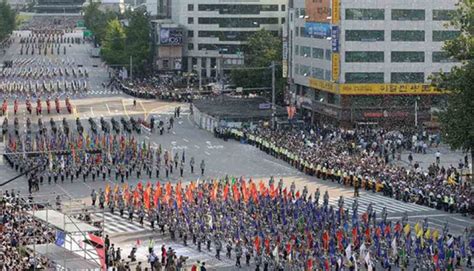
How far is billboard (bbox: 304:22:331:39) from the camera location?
104387 millimetres

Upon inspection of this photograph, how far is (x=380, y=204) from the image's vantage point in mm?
68438

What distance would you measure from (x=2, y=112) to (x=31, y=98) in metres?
16.4

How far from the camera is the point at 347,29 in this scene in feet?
334

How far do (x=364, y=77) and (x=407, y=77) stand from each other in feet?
12.0

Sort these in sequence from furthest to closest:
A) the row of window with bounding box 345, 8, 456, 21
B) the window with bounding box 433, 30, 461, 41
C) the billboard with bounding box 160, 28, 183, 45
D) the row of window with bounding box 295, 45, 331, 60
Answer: the billboard with bounding box 160, 28, 183, 45 < the row of window with bounding box 295, 45, 331, 60 < the window with bounding box 433, 30, 461, 41 < the row of window with bounding box 345, 8, 456, 21

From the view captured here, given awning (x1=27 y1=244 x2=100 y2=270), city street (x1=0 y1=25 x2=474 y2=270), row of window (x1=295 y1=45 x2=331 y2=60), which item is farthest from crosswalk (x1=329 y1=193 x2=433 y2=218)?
row of window (x1=295 y1=45 x2=331 y2=60)

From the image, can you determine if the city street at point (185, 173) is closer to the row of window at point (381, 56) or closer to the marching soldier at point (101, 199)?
the marching soldier at point (101, 199)

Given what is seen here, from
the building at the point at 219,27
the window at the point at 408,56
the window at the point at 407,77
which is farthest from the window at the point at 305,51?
the building at the point at 219,27

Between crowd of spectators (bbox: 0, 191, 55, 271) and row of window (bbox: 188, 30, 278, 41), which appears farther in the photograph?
row of window (bbox: 188, 30, 278, 41)

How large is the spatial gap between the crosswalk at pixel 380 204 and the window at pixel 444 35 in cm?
3433

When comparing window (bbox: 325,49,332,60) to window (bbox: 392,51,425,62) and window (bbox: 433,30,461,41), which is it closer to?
window (bbox: 392,51,425,62)

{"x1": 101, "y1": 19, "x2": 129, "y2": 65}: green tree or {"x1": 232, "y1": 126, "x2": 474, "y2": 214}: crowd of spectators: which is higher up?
{"x1": 101, "y1": 19, "x2": 129, "y2": 65}: green tree

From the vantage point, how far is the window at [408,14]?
102m

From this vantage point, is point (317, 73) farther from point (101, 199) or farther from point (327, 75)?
point (101, 199)
